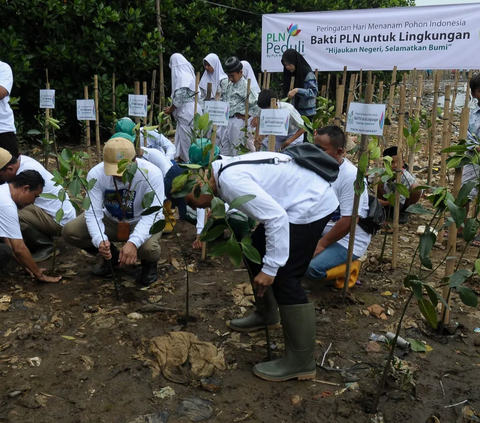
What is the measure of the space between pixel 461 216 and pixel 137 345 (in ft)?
6.31

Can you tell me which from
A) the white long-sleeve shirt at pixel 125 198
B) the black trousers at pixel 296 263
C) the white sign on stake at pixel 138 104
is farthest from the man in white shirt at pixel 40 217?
the black trousers at pixel 296 263

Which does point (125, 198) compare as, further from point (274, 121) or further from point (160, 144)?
point (160, 144)

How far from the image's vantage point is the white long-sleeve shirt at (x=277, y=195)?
239cm

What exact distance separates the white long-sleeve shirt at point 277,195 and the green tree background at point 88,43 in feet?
16.7

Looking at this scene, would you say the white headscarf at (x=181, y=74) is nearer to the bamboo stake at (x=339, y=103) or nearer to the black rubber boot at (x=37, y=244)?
the black rubber boot at (x=37, y=244)

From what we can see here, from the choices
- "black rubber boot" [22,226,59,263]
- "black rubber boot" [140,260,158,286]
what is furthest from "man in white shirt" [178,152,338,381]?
"black rubber boot" [22,226,59,263]

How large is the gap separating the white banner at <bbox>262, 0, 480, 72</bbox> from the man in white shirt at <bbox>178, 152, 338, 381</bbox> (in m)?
5.28

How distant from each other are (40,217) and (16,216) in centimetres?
62

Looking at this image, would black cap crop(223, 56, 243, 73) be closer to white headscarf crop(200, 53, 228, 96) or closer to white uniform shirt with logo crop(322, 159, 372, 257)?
white headscarf crop(200, 53, 228, 96)

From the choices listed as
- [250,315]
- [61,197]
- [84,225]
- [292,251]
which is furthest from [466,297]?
[84,225]

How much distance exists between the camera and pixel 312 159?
2.63 m

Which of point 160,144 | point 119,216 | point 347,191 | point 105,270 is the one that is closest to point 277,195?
point 347,191

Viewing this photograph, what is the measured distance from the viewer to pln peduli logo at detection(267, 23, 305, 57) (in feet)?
26.4

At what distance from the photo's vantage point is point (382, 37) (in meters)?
7.31
